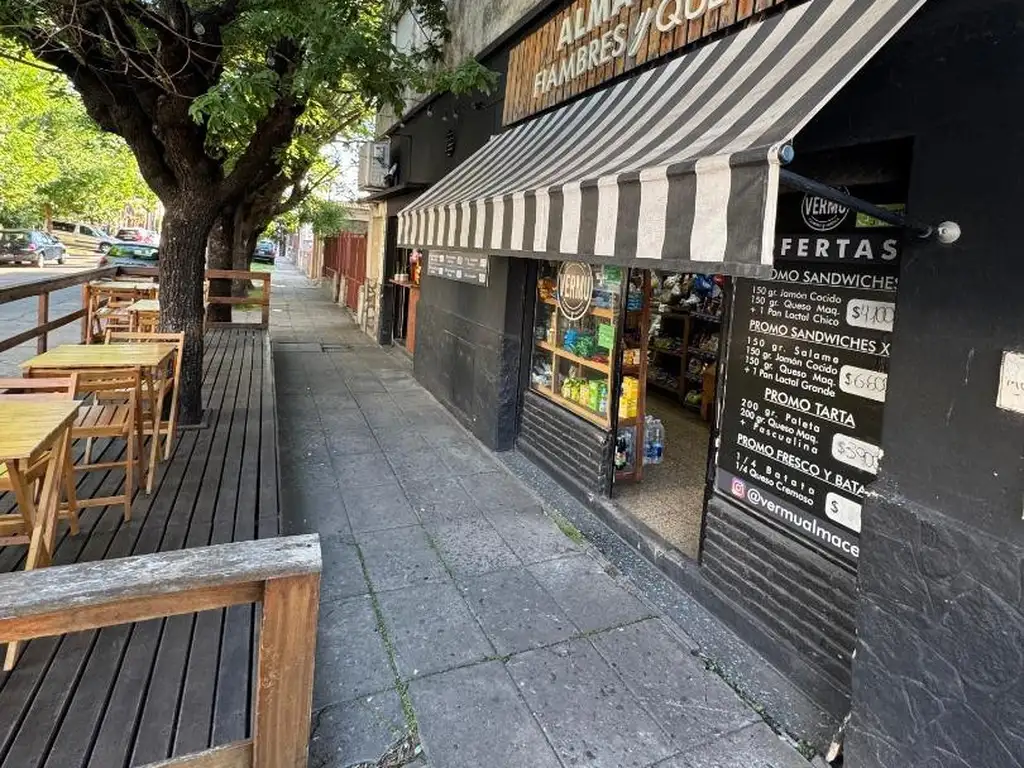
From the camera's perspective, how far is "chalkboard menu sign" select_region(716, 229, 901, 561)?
2.50m

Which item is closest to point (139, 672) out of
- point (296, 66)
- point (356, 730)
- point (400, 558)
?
point (356, 730)

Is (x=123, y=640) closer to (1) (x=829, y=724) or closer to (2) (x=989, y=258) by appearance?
(1) (x=829, y=724)

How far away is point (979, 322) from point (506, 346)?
407 cm

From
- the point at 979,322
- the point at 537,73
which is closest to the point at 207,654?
the point at 979,322

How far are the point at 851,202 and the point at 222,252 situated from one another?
A: 13.4 meters

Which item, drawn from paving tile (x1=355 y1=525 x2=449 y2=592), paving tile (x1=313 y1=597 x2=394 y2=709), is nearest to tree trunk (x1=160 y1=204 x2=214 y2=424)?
paving tile (x1=355 y1=525 x2=449 y2=592)

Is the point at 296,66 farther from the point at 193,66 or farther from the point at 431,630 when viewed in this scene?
the point at 431,630

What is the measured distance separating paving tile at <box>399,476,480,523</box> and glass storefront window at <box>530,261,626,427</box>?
113 cm

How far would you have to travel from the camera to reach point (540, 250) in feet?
10.2

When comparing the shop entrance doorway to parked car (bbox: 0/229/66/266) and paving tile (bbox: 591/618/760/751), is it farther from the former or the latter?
parked car (bbox: 0/229/66/266)

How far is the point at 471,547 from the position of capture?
12.9 feet

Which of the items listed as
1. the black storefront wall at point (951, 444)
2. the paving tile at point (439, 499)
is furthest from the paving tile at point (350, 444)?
the black storefront wall at point (951, 444)

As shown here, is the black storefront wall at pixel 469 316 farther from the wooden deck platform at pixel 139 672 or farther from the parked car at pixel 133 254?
the parked car at pixel 133 254

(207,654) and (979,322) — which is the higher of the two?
(979,322)
